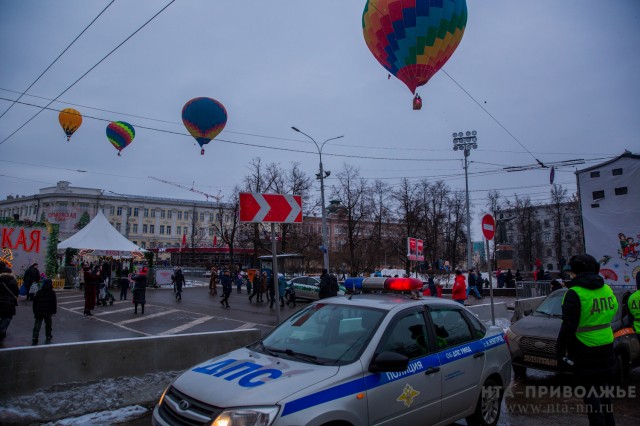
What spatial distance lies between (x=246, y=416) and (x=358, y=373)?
106 centimetres

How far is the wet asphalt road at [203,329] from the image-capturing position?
589 cm

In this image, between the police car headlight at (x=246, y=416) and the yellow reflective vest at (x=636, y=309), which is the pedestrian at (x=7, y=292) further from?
the yellow reflective vest at (x=636, y=309)

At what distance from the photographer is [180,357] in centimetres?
704

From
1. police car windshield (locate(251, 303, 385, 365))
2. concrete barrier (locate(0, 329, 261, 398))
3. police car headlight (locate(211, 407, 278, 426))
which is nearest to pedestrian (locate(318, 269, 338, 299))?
concrete barrier (locate(0, 329, 261, 398))

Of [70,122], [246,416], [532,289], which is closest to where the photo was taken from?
[246,416]

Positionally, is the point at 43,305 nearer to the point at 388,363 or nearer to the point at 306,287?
the point at 388,363

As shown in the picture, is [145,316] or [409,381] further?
[145,316]

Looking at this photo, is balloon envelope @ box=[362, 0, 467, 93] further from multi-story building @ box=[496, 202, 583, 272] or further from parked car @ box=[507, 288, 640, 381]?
multi-story building @ box=[496, 202, 583, 272]

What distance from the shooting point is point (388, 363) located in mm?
3701

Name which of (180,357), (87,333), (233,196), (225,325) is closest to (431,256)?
(233,196)

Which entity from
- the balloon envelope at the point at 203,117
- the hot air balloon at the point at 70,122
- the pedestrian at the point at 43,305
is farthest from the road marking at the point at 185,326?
the hot air balloon at the point at 70,122

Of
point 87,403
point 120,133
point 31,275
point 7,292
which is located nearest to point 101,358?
point 87,403

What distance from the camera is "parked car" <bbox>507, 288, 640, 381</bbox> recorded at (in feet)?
23.5

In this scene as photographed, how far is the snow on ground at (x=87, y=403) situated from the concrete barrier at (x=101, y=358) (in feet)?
0.34
